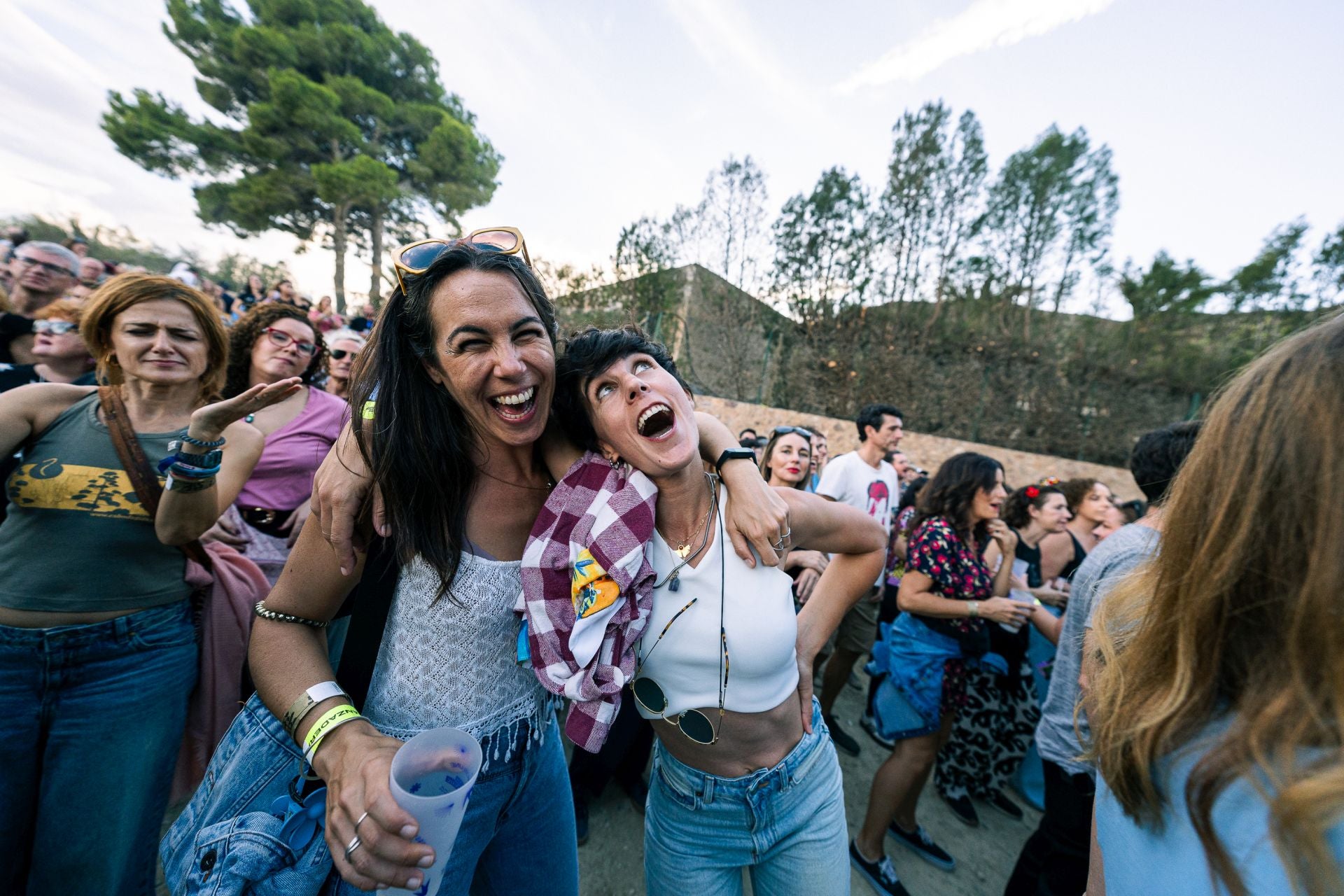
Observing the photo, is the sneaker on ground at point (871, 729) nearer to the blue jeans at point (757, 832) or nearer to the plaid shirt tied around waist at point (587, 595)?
the blue jeans at point (757, 832)

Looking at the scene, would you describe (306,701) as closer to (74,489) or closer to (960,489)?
(74,489)

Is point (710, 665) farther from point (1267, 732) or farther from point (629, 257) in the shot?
point (629, 257)

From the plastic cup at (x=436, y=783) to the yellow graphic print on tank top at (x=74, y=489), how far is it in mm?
1558

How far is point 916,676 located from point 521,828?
221 cm

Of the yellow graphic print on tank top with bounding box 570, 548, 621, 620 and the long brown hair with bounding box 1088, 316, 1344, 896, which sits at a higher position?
the long brown hair with bounding box 1088, 316, 1344, 896

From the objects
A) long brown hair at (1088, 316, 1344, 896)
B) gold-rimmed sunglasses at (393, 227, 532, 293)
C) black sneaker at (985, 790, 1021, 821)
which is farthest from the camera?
black sneaker at (985, 790, 1021, 821)

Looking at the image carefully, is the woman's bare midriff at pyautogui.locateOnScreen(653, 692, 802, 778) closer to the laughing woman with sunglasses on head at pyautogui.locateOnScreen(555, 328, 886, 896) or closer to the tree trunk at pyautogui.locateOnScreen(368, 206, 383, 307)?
the laughing woman with sunglasses on head at pyautogui.locateOnScreen(555, 328, 886, 896)

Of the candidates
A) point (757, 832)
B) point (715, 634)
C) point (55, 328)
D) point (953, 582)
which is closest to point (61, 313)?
point (55, 328)

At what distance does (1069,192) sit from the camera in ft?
41.8

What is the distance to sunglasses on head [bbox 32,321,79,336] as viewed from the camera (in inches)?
98.3

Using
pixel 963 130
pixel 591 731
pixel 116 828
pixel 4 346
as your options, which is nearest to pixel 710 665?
pixel 591 731

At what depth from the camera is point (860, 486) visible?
4953mm

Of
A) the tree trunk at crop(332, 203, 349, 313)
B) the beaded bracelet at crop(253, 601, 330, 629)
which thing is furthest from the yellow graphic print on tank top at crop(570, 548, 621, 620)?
the tree trunk at crop(332, 203, 349, 313)

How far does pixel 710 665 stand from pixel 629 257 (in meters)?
14.3
